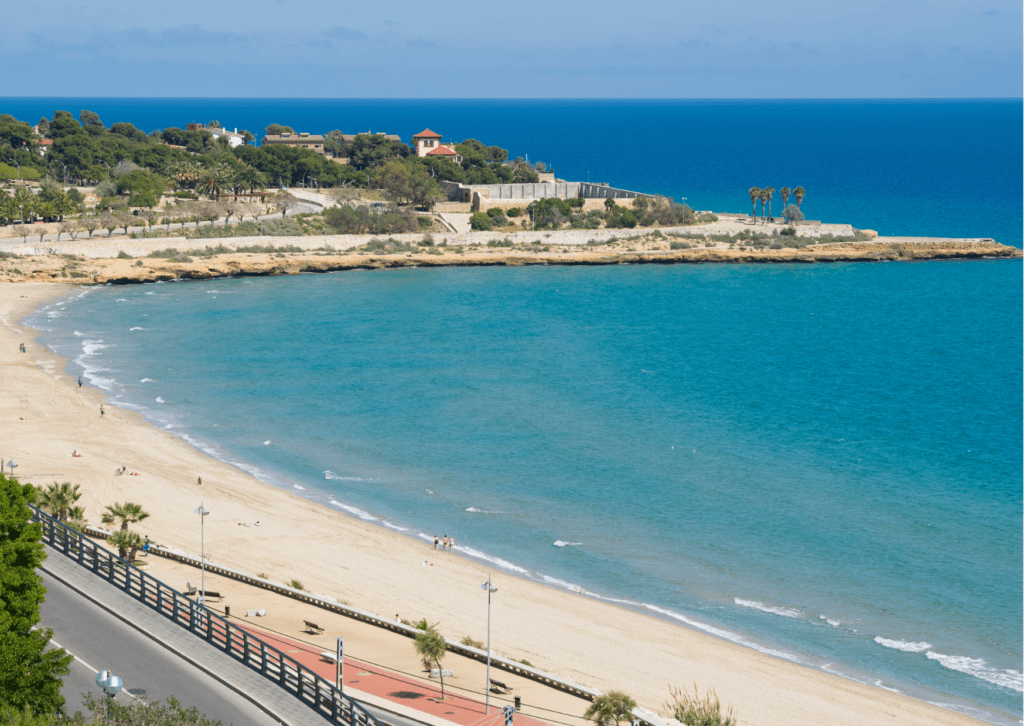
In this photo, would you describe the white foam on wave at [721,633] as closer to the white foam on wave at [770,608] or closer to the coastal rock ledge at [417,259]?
the white foam on wave at [770,608]

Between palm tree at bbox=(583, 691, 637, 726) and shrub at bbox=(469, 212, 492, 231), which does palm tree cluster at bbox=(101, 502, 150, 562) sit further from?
shrub at bbox=(469, 212, 492, 231)

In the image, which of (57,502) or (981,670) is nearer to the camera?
(981,670)

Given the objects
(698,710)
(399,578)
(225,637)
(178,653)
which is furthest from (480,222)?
(178,653)

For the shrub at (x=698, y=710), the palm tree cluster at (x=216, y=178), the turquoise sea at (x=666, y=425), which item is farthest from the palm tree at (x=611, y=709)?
the palm tree cluster at (x=216, y=178)

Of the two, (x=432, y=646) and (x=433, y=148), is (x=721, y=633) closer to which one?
(x=432, y=646)

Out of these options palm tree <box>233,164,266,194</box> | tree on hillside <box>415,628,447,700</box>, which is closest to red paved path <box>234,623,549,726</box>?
tree on hillside <box>415,628,447,700</box>

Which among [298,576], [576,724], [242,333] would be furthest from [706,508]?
[242,333]
